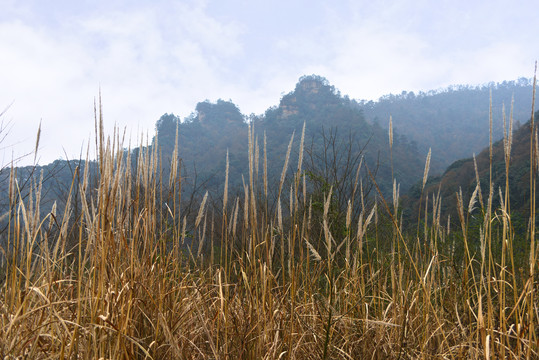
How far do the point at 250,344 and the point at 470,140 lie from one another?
7499 cm

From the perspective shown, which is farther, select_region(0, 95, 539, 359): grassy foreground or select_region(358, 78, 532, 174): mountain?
select_region(358, 78, 532, 174): mountain

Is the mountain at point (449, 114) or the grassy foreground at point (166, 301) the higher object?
the mountain at point (449, 114)

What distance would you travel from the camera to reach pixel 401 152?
165 feet

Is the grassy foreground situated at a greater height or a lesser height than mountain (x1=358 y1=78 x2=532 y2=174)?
lesser

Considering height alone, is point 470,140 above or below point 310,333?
above

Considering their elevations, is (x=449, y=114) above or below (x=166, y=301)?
above

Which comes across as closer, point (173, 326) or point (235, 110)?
point (173, 326)

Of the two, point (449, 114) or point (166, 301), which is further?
point (449, 114)

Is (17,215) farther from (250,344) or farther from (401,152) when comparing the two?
(401,152)

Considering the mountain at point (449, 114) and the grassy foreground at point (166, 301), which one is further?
the mountain at point (449, 114)

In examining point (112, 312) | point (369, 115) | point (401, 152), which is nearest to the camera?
point (112, 312)

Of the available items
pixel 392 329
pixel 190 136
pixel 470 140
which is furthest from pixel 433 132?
pixel 392 329

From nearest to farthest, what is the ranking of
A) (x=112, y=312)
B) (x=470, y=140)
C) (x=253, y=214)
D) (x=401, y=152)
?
(x=112, y=312) < (x=253, y=214) < (x=401, y=152) < (x=470, y=140)

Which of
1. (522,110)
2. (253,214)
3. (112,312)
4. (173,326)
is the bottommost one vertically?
(173,326)
